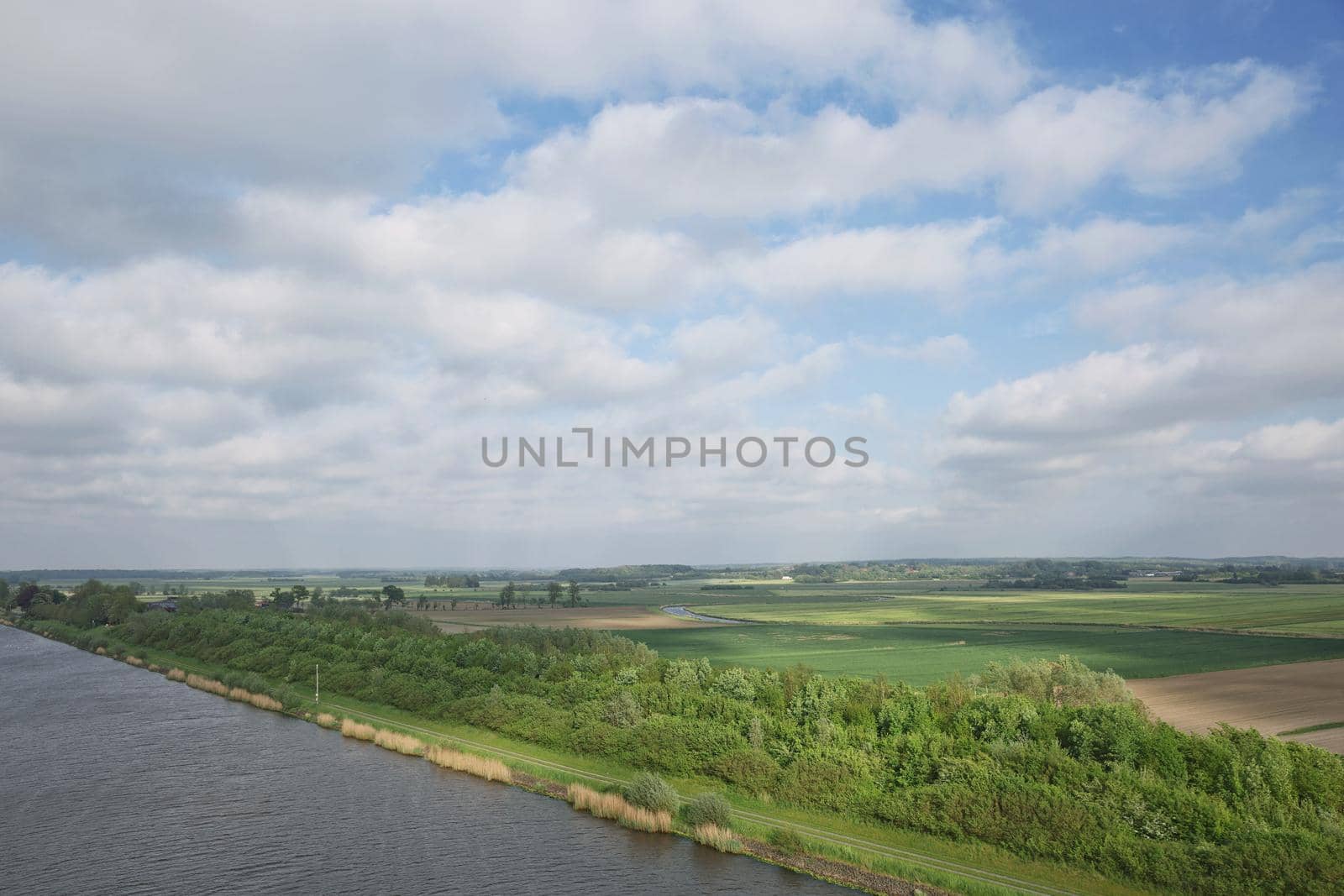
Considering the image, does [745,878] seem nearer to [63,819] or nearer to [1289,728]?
[63,819]

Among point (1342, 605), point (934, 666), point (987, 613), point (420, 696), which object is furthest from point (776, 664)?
point (1342, 605)

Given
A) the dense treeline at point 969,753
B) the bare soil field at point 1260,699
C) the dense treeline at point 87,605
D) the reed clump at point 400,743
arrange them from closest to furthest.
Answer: the dense treeline at point 969,753
the reed clump at point 400,743
the bare soil field at point 1260,699
the dense treeline at point 87,605

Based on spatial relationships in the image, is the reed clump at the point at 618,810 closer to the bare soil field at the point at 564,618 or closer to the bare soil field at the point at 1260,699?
the bare soil field at the point at 1260,699

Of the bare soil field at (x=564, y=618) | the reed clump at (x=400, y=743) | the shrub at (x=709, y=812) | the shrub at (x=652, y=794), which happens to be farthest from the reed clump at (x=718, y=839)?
the bare soil field at (x=564, y=618)

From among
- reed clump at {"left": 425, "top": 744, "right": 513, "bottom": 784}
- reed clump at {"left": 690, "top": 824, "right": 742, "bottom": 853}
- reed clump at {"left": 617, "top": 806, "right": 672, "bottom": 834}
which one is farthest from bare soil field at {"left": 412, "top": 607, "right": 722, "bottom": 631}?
reed clump at {"left": 690, "top": 824, "right": 742, "bottom": 853}

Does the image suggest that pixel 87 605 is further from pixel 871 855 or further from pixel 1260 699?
pixel 1260 699
